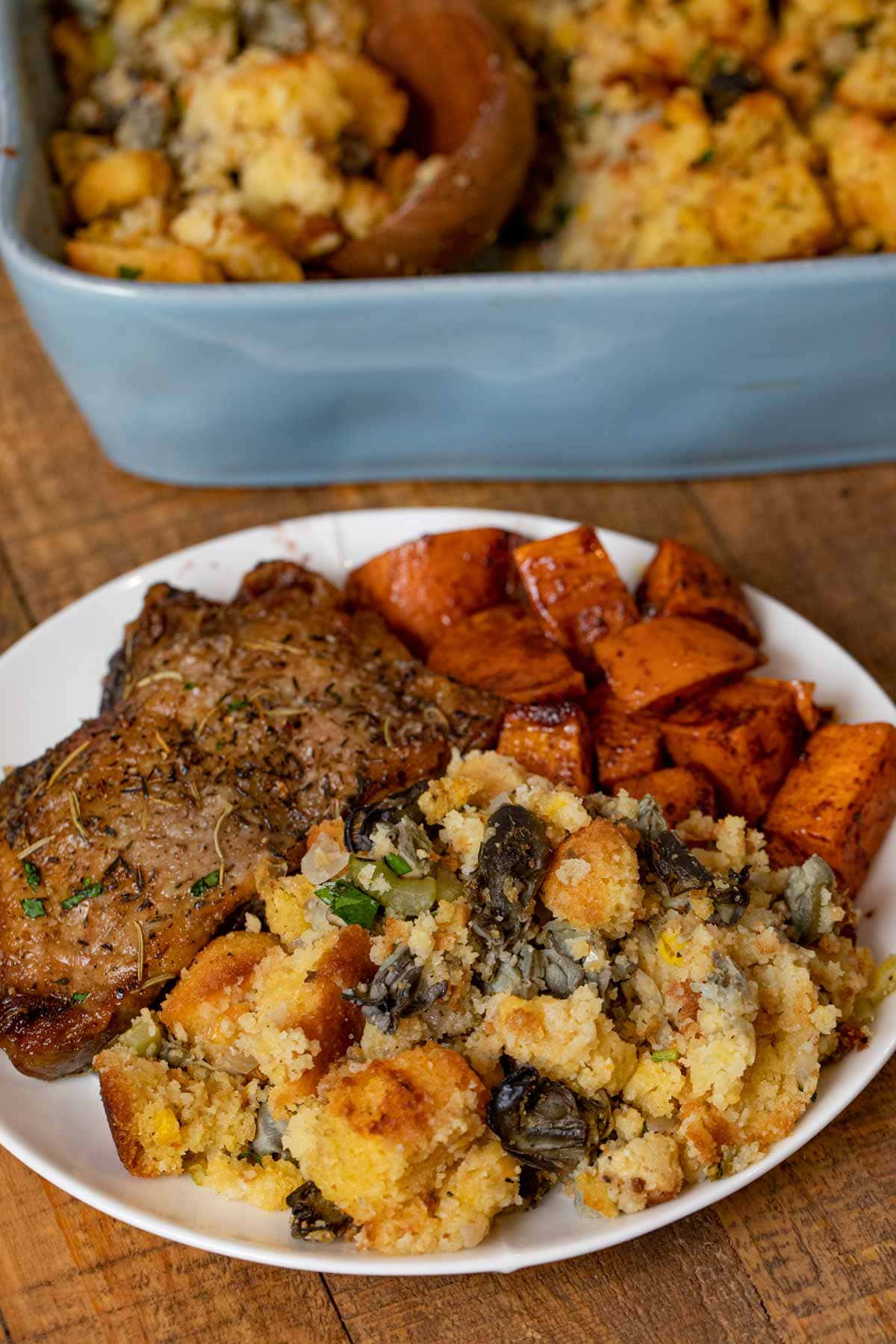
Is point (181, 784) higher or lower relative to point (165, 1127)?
higher

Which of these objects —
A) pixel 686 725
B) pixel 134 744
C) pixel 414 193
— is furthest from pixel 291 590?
pixel 414 193

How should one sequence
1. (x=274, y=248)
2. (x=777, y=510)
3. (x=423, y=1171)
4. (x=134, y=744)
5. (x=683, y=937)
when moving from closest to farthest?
1. (x=423, y=1171)
2. (x=683, y=937)
3. (x=134, y=744)
4. (x=274, y=248)
5. (x=777, y=510)

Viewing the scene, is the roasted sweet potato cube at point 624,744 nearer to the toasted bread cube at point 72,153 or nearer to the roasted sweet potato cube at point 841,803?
the roasted sweet potato cube at point 841,803

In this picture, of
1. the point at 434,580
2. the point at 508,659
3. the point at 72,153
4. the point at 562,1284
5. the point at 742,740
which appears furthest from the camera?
the point at 72,153

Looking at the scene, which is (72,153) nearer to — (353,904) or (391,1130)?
(353,904)

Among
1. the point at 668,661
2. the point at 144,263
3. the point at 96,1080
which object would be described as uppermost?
the point at 144,263

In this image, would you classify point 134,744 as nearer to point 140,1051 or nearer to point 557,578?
point 140,1051

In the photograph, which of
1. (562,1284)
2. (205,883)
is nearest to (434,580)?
(205,883)
